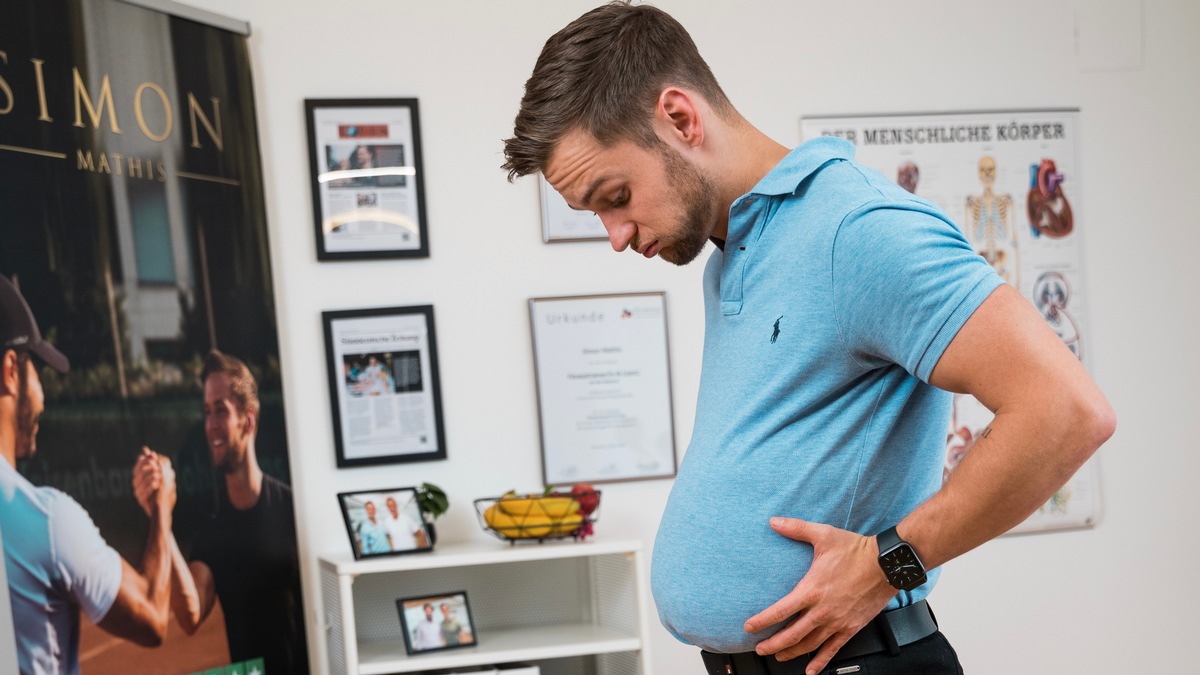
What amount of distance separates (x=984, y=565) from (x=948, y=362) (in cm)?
238

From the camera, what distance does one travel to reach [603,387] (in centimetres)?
292

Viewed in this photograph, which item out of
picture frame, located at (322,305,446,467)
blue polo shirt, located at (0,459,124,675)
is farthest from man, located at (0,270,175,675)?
picture frame, located at (322,305,446,467)

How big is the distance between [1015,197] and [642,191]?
226cm

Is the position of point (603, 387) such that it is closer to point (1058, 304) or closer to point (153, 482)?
point (153, 482)

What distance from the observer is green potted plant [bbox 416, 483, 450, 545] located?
2.62 m

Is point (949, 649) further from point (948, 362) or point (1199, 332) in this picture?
point (1199, 332)

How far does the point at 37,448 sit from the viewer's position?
2012mm

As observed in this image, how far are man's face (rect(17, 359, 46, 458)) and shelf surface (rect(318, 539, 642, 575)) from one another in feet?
2.30

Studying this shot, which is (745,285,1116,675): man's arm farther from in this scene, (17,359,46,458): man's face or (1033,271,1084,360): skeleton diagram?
(1033,271,1084,360): skeleton diagram

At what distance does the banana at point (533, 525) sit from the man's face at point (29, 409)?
99 centimetres

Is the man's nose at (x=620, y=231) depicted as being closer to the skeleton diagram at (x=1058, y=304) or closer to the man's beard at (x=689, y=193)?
the man's beard at (x=689, y=193)

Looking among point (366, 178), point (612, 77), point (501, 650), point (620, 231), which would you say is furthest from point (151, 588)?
point (612, 77)

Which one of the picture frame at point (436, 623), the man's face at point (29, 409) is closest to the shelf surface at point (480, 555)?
the picture frame at point (436, 623)

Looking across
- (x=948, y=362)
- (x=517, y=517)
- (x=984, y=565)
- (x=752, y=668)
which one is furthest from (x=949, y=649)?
(x=984, y=565)
